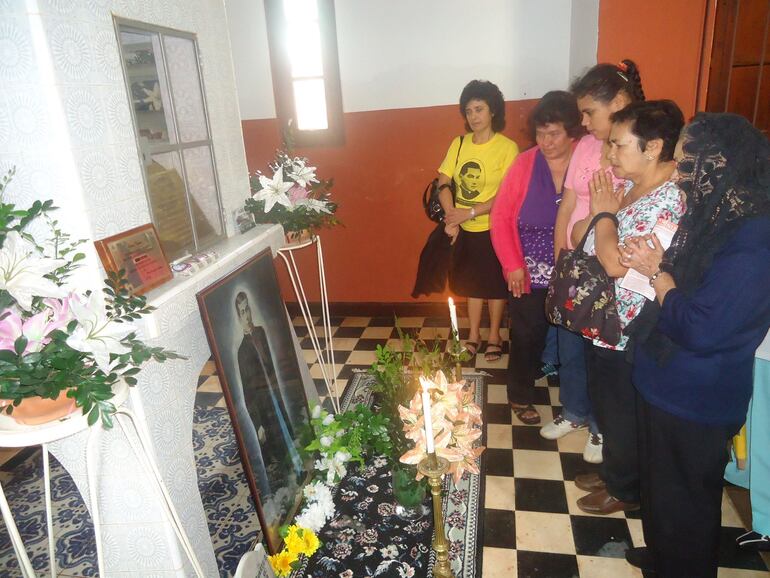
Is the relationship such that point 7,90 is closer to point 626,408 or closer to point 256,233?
point 256,233

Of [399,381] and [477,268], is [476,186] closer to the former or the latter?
[477,268]

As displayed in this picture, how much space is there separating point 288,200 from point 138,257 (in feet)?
3.34

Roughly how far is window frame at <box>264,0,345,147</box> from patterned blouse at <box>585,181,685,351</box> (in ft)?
9.29

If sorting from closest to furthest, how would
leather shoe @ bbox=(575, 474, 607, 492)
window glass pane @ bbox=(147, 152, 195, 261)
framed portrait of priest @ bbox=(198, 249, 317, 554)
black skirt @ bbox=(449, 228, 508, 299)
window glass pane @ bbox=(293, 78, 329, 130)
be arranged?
window glass pane @ bbox=(147, 152, 195, 261), framed portrait of priest @ bbox=(198, 249, 317, 554), leather shoe @ bbox=(575, 474, 607, 492), black skirt @ bbox=(449, 228, 508, 299), window glass pane @ bbox=(293, 78, 329, 130)

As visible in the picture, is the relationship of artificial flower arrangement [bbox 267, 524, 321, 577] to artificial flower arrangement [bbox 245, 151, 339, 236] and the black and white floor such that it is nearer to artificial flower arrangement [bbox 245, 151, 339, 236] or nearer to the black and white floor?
the black and white floor

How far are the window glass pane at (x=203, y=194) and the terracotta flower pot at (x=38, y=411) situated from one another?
1086mm

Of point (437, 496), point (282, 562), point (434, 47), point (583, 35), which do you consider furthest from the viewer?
point (434, 47)

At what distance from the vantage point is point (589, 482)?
8.24 feet

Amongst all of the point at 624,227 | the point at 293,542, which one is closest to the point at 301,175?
the point at 624,227

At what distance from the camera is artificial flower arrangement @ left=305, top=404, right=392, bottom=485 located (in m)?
2.53

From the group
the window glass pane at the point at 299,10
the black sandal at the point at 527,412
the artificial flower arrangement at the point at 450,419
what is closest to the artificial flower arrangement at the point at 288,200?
the artificial flower arrangement at the point at 450,419

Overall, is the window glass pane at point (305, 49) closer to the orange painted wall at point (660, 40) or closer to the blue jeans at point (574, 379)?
the orange painted wall at point (660, 40)

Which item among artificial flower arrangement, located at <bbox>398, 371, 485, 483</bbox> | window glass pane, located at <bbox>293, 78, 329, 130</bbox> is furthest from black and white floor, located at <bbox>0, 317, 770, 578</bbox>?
window glass pane, located at <bbox>293, 78, 329, 130</bbox>

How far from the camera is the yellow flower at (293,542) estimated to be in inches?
83.0
